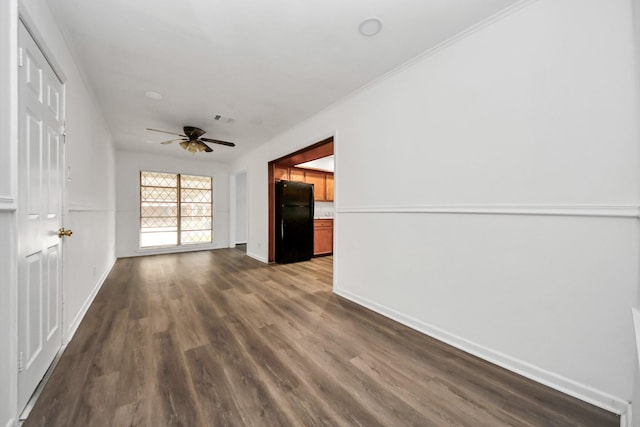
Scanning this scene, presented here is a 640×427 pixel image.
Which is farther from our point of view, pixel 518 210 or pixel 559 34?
pixel 518 210

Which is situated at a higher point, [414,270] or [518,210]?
[518,210]

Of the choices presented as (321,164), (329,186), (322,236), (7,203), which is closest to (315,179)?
(321,164)

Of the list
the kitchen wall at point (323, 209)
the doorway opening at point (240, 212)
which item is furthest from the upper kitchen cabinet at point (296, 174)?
the doorway opening at point (240, 212)

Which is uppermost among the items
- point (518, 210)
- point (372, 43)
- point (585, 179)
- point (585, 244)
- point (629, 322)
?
point (372, 43)

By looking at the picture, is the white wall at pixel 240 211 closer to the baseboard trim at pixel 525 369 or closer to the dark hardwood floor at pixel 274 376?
the dark hardwood floor at pixel 274 376

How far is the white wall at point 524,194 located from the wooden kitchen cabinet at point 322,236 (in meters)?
3.11

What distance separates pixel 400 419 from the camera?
1.27m

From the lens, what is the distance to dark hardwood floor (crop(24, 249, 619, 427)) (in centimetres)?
128

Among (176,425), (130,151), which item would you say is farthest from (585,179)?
(130,151)

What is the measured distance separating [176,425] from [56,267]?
1552mm

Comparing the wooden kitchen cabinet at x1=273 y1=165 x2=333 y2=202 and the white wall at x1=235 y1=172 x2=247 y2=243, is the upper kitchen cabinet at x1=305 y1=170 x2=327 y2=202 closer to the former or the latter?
the wooden kitchen cabinet at x1=273 y1=165 x2=333 y2=202

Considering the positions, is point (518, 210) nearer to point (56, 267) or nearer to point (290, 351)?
point (290, 351)

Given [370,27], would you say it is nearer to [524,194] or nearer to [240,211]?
[524,194]

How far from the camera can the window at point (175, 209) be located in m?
6.01
